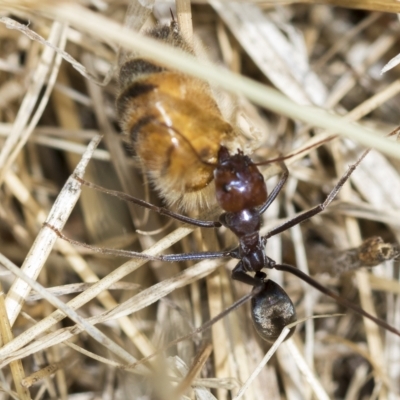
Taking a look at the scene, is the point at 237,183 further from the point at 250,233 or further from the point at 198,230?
the point at 198,230

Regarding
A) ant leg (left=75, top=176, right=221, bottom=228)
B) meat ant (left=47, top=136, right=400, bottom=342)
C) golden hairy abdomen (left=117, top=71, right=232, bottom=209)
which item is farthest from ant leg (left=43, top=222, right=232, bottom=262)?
golden hairy abdomen (left=117, top=71, right=232, bottom=209)

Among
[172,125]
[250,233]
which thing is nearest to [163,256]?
[250,233]

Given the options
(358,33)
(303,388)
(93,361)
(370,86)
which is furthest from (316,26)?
(93,361)

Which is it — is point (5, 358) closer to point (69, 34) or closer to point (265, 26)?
point (69, 34)

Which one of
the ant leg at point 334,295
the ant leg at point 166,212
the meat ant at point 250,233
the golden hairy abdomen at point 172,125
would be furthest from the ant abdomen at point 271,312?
the golden hairy abdomen at point 172,125

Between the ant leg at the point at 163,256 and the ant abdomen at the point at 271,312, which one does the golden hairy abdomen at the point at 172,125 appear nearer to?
the ant leg at the point at 163,256

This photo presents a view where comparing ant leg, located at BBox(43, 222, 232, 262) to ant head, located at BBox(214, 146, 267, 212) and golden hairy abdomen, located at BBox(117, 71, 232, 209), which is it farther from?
golden hairy abdomen, located at BBox(117, 71, 232, 209)
